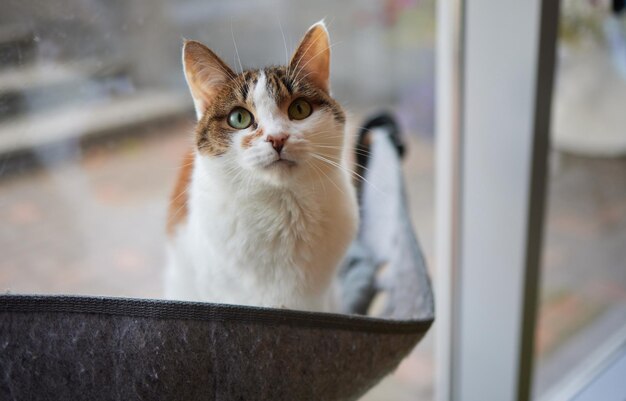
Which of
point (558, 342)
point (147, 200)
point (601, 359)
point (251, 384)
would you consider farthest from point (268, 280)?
point (558, 342)

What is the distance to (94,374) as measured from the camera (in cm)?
50

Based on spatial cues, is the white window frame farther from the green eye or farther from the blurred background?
the green eye

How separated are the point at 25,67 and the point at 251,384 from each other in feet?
1.50

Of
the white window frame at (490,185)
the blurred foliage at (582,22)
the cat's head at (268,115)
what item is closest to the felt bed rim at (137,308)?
the cat's head at (268,115)

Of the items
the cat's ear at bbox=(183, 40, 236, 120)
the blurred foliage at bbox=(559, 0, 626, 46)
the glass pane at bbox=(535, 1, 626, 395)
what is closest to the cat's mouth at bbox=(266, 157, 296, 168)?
the cat's ear at bbox=(183, 40, 236, 120)

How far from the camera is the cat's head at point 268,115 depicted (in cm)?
54

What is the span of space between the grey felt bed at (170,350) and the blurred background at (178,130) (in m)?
0.09

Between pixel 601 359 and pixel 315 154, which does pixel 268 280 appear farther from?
pixel 601 359

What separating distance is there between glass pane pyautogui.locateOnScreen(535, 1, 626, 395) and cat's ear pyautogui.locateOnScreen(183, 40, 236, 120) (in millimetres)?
1010

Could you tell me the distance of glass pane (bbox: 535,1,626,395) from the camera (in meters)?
1.36

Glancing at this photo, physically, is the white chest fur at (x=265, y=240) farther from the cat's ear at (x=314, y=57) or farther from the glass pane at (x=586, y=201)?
the glass pane at (x=586, y=201)

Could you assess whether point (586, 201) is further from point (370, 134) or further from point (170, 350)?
point (170, 350)

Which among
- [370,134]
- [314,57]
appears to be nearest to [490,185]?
[370,134]

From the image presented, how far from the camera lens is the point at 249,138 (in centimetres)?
55
